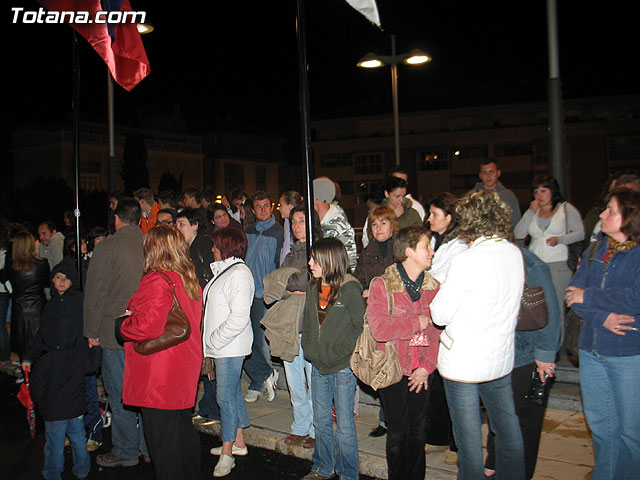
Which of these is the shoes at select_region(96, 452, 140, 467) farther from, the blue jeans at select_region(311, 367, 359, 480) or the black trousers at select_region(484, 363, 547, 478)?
the black trousers at select_region(484, 363, 547, 478)

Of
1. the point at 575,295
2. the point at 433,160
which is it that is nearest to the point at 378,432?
the point at 575,295

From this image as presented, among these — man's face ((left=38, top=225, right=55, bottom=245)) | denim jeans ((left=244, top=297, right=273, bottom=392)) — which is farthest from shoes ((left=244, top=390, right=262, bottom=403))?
man's face ((left=38, top=225, right=55, bottom=245))

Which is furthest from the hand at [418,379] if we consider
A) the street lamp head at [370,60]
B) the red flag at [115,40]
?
the street lamp head at [370,60]

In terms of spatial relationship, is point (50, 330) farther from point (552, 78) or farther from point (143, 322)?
point (552, 78)

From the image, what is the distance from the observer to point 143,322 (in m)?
4.53

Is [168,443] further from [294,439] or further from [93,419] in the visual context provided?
[93,419]

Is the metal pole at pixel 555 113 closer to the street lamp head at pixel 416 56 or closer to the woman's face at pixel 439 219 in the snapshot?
the woman's face at pixel 439 219

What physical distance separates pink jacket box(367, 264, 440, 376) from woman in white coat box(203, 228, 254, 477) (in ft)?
4.82

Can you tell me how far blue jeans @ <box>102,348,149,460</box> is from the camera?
5.93 metres

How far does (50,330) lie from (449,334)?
12.0 ft

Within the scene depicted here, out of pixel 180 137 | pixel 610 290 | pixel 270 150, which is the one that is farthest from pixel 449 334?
pixel 270 150

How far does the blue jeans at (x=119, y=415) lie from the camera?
5930 mm

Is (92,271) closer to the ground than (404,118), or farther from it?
closer to the ground

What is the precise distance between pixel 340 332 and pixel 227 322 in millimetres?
1229
